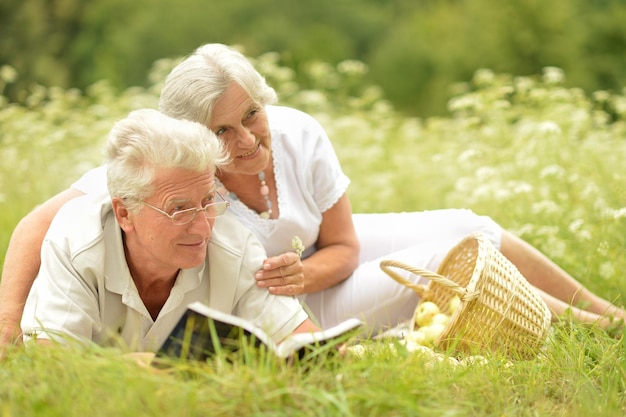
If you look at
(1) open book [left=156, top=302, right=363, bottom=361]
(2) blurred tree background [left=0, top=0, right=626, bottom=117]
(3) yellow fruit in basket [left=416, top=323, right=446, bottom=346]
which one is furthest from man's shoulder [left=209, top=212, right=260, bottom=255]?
(2) blurred tree background [left=0, top=0, right=626, bottom=117]

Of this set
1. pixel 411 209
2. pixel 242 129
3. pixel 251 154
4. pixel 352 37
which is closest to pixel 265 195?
pixel 251 154

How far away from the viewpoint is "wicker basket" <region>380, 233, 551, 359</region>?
334cm

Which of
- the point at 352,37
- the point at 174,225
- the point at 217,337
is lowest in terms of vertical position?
the point at 217,337

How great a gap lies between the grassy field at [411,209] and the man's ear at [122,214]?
1.71 ft

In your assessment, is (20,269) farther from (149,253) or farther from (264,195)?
(264,195)

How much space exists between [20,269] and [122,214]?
58 centimetres

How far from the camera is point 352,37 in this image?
124 feet

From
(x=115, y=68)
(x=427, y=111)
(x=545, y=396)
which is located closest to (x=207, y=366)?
(x=545, y=396)

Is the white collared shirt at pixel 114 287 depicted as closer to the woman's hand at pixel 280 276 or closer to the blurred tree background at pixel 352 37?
the woman's hand at pixel 280 276

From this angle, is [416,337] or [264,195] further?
[264,195]

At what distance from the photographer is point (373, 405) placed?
2270 millimetres

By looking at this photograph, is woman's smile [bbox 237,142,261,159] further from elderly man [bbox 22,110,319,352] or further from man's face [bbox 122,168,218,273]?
man's face [bbox 122,168,218,273]

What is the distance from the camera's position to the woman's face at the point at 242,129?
10.7 ft

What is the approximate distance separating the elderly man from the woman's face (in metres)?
0.17
